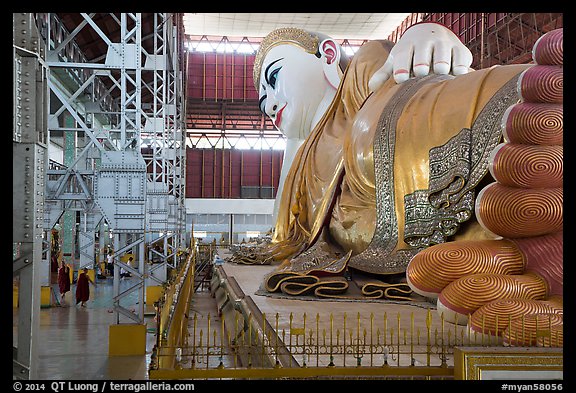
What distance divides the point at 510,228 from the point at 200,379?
180cm

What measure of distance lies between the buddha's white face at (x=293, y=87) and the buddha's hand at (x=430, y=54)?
386 centimetres

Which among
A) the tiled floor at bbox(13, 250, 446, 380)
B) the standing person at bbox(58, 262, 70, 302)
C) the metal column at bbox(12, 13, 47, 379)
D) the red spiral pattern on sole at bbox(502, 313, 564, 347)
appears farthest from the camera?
the standing person at bbox(58, 262, 70, 302)

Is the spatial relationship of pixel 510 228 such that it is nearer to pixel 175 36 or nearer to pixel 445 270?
pixel 445 270

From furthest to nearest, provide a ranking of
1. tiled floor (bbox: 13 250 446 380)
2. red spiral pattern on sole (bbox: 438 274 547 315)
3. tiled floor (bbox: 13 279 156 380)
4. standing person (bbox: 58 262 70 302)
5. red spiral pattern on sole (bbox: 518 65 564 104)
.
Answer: standing person (bbox: 58 262 70 302) → tiled floor (bbox: 13 279 156 380) → tiled floor (bbox: 13 250 446 380) → red spiral pattern on sole (bbox: 518 65 564 104) → red spiral pattern on sole (bbox: 438 274 547 315)

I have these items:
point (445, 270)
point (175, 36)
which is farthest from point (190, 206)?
point (445, 270)

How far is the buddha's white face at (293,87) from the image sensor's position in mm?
9406

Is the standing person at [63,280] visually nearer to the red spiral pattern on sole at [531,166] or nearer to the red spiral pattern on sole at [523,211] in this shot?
the red spiral pattern on sole at [523,211]

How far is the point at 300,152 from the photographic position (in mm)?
7770

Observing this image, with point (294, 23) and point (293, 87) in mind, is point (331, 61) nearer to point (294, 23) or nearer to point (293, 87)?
point (293, 87)

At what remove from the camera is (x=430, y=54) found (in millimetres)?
5469

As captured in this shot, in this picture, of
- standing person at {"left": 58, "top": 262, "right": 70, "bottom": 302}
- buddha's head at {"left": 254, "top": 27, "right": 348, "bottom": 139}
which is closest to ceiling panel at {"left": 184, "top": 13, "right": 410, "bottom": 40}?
buddha's head at {"left": 254, "top": 27, "right": 348, "bottom": 139}

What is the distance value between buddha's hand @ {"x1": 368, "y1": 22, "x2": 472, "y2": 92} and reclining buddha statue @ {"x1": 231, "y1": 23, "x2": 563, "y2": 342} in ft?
0.03

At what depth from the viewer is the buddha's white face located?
9406 millimetres

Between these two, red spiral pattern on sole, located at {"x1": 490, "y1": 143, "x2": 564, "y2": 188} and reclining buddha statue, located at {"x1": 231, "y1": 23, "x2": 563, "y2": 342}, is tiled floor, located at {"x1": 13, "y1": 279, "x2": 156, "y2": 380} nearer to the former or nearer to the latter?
reclining buddha statue, located at {"x1": 231, "y1": 23, "x2": 563, "y2": 342}
